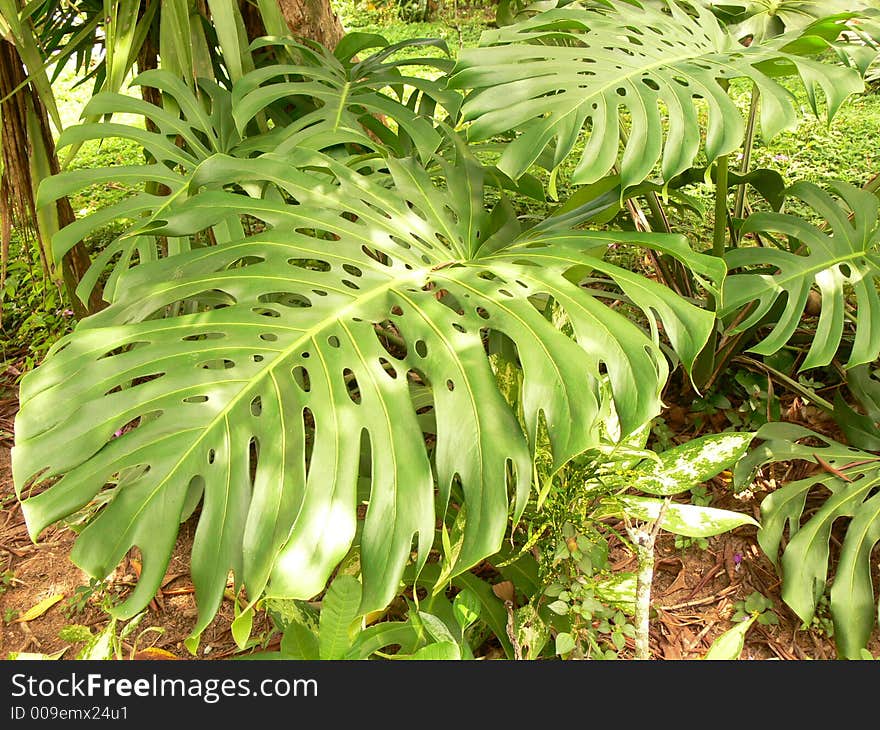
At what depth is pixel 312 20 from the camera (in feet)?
6.93

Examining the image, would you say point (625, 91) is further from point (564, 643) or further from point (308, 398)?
point (564, 643)

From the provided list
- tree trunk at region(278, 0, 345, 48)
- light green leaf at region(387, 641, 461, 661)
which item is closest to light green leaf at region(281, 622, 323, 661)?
light green leaf at region(387, 641, 461, 661)

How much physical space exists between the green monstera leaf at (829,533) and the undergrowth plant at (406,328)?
15cm

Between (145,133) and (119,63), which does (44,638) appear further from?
(119,63)

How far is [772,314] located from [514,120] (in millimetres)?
840

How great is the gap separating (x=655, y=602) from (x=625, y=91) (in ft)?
3.03

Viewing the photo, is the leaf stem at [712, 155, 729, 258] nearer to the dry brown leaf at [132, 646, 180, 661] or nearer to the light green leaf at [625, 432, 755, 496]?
the light green leaf at [625, 432, 755, 496]

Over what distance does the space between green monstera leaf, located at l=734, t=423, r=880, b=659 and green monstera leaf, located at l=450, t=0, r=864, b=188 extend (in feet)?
2.07

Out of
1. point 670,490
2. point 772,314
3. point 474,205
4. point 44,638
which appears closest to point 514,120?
point 474,205

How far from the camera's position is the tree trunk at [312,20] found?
2.06 meters

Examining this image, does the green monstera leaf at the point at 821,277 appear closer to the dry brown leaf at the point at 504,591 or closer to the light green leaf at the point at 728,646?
the light green leaf at the point at 728,646

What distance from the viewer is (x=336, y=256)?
3.69 ft

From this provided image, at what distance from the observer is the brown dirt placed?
4.53 ft

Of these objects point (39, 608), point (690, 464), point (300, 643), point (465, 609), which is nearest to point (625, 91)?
point (690, 464)
